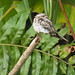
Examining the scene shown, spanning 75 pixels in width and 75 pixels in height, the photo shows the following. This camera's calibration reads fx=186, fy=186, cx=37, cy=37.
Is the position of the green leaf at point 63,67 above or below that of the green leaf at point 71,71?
above

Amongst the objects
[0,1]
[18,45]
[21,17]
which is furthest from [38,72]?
[0,1]

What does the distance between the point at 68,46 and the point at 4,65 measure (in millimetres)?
452

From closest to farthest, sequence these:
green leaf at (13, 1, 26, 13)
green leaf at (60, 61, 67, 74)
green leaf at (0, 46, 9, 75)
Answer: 1. green leaf at (0, 46, 9, 75)
2. green leaf at (60, 61, 67, 74)
3. green leaf at (13, 1, 26, 13)

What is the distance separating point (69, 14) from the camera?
1444 mm

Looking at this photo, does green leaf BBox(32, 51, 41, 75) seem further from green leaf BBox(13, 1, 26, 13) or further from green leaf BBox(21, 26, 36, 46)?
green leaf BBox(13, 1, 26, 13)

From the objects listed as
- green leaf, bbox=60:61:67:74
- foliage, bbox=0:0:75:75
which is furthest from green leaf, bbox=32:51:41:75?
green leaf, bbox=60:61:67:74

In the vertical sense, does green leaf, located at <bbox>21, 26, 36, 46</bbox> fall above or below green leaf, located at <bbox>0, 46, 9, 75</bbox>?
above

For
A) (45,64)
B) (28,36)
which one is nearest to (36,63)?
(45,64)

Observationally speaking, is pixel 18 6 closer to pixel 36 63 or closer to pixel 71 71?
pixel 36 63

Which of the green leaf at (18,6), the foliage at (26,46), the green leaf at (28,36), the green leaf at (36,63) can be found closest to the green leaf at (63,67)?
the foliage at (26,46)

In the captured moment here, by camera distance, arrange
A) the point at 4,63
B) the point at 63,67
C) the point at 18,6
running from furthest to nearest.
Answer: the point at 18,6 → the point at 63,67 → the point at 4,63

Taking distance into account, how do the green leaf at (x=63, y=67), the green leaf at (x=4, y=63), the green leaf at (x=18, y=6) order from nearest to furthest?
the green leaf at (x=4, y=63)
the green leaf at (x=63, y=67)
the green leaf at (x=18, y=6)

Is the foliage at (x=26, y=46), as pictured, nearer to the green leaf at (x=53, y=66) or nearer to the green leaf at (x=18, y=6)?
the green leaf at (x=53, y=66)

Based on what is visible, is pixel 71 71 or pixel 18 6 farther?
pixel 18 6
